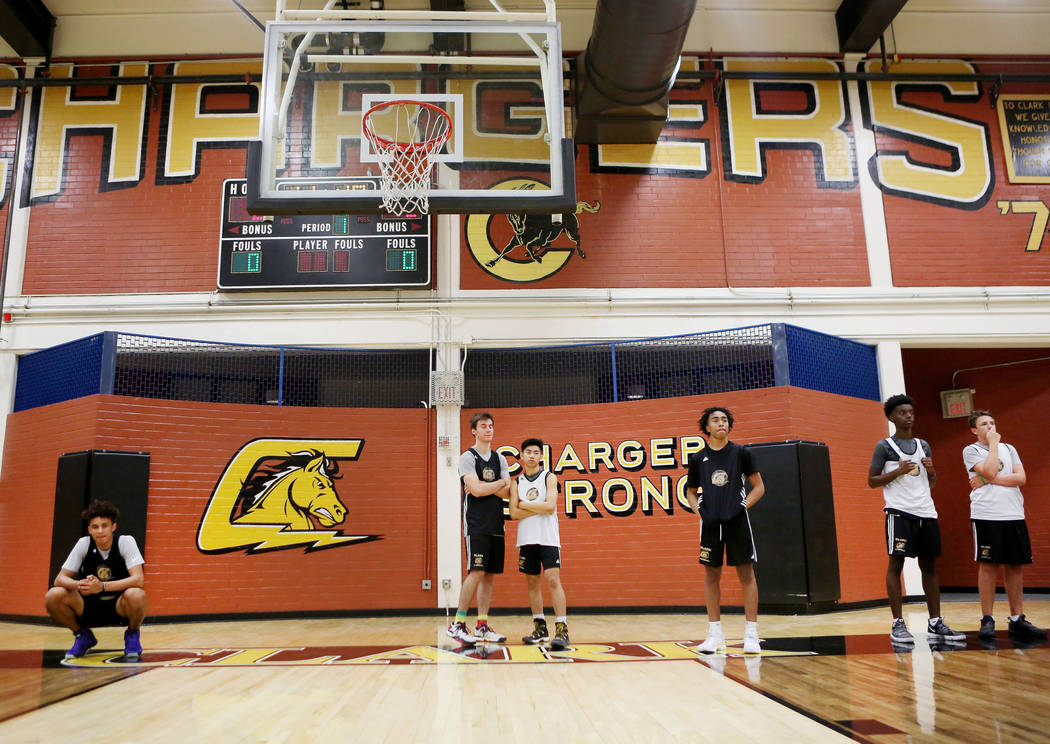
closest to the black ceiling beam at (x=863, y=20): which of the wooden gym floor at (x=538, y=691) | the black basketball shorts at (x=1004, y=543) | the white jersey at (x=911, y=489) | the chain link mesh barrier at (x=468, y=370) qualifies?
the chain link mesh barrier at (x=468, y=370)

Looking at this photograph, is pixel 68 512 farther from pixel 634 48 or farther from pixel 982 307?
pixel 982 307

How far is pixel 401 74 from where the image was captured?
9.23 meters

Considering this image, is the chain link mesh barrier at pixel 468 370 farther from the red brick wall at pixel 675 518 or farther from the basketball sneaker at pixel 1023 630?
the basketball sneaker at pixel 1023 630

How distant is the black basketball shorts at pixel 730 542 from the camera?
4.54m

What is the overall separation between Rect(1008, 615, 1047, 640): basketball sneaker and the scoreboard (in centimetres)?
638

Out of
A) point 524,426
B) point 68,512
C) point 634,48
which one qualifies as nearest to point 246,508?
point 68,512

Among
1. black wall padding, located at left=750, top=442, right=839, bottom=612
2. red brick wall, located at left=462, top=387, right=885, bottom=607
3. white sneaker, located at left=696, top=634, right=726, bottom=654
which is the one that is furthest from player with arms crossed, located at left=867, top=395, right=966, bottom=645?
red brick wall, located at left=462, top=387, right=885, bottom=607

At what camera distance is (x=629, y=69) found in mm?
7926

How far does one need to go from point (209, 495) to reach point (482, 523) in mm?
3830

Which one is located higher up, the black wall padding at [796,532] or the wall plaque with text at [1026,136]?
the wall plaque with text at [1026,136]

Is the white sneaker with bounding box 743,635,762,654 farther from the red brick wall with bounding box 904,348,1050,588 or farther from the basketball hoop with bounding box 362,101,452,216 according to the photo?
the red brick wall with bounding box 904,348,1050,588

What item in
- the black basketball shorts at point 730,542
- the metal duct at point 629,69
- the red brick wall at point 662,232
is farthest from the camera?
the red brick wall at point 662,232

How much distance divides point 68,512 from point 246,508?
159cm

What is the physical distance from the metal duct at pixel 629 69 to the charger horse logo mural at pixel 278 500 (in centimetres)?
475
